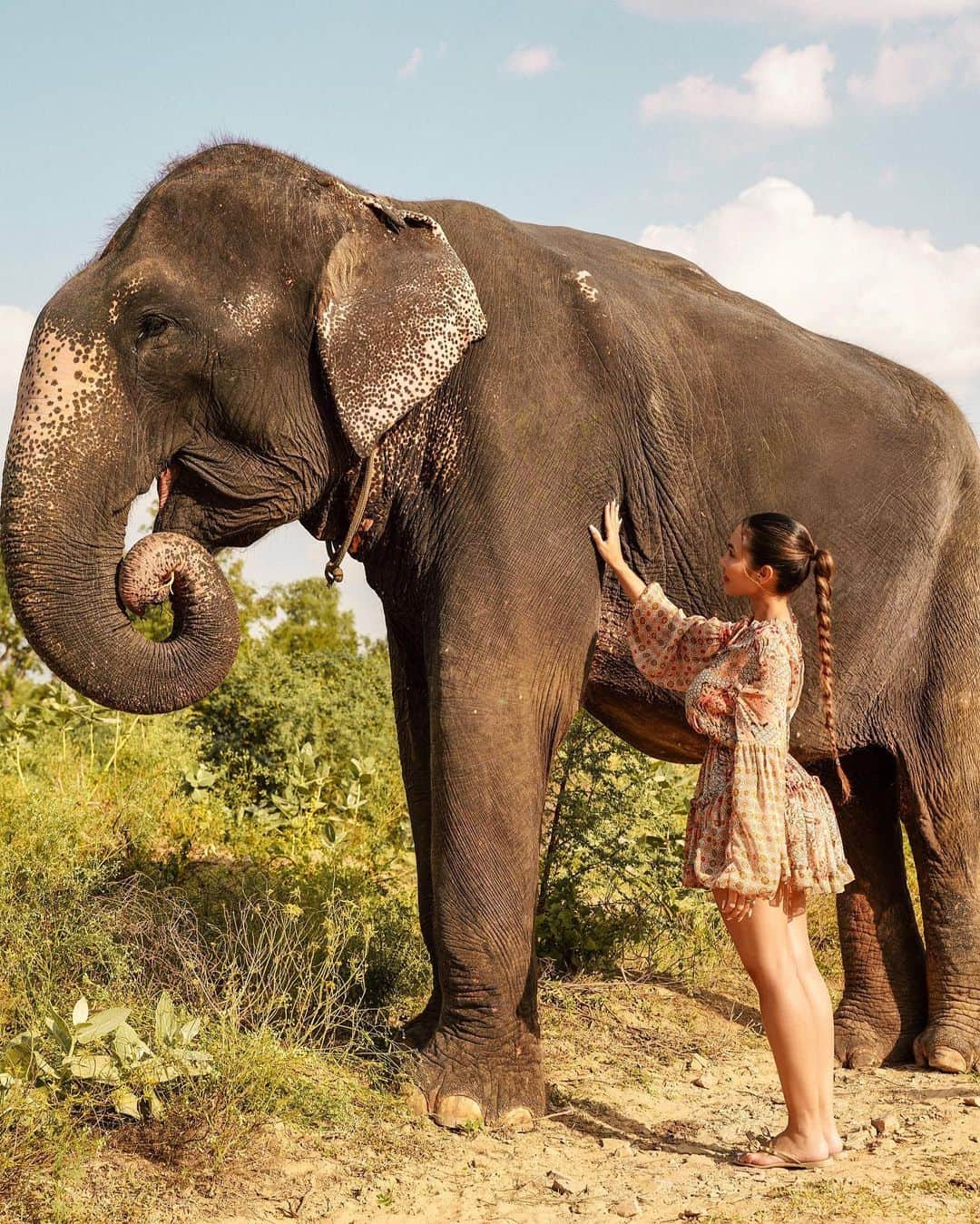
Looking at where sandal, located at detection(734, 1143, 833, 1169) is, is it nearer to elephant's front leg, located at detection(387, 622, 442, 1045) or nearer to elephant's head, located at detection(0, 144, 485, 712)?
elephant's front leg, located at detection(387, 622, 442, 1045)

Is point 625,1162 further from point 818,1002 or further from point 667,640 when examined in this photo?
point 667,640

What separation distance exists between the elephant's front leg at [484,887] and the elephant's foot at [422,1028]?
0.51 meters

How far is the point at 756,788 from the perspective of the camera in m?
4.57

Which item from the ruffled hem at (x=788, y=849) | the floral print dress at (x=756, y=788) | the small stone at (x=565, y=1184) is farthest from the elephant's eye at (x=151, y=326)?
the small stone at (x=565, y=1184)

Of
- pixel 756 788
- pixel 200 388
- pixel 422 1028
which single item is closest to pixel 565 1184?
pixel 422 1028

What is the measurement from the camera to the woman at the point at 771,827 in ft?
14.9

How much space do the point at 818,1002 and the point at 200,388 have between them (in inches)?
111

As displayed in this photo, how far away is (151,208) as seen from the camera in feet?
16.3

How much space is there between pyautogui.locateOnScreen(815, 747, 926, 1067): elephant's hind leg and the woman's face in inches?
60.1

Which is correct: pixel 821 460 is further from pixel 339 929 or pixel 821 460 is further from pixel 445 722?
pixel 339 929

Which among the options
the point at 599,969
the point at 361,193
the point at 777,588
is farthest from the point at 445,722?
the point at 599,969

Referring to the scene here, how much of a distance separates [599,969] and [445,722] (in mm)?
2432

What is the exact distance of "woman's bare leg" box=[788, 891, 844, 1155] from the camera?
461cm

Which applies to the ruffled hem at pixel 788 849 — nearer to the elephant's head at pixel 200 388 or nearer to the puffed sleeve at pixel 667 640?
the puffed sleeve at pixel 667 640
